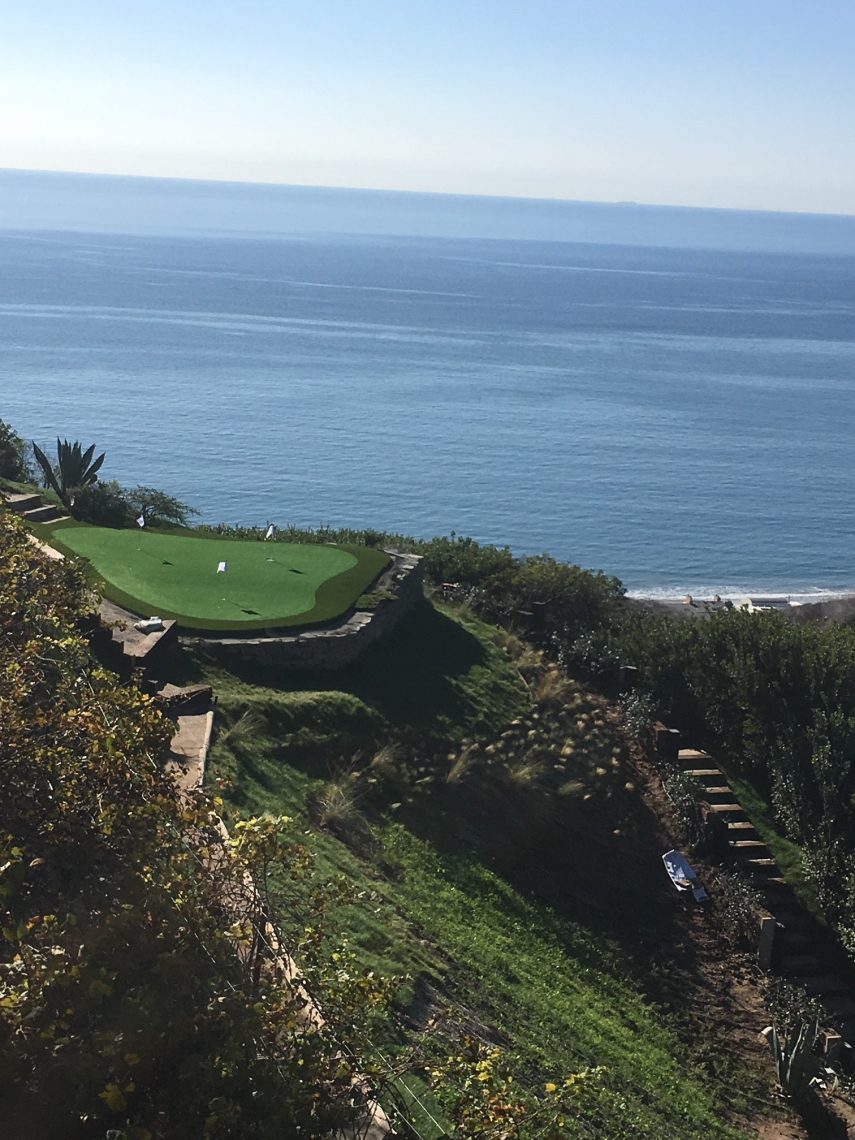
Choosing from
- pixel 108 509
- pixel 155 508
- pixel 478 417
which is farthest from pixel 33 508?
pixel 478 417

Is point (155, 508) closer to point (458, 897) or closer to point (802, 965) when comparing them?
point (458, 897)

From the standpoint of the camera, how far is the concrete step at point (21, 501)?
2207 cm

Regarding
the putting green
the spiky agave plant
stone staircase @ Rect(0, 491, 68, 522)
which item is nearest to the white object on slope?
the spiky agave plant

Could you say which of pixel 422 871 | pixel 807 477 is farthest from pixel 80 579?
pixel 807 477

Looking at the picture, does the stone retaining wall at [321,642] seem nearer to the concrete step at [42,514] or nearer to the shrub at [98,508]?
the concrete step at [42,514]

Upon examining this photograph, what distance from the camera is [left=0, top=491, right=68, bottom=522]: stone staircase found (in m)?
22.0

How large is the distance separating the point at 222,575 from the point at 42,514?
15.8ft

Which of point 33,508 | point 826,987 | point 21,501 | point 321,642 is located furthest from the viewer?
point 33,508

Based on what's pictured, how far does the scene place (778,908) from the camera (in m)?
16.5

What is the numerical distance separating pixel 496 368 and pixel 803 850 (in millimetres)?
80643

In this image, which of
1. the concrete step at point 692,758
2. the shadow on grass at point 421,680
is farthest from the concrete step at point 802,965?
the shadow on grass at point 421,680

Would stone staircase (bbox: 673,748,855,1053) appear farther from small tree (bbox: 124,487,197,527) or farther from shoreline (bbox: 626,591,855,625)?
shoreline (bbox: 626,591,855,625)

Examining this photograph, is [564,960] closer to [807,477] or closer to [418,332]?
[807,477]

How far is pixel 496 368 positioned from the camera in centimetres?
9544
